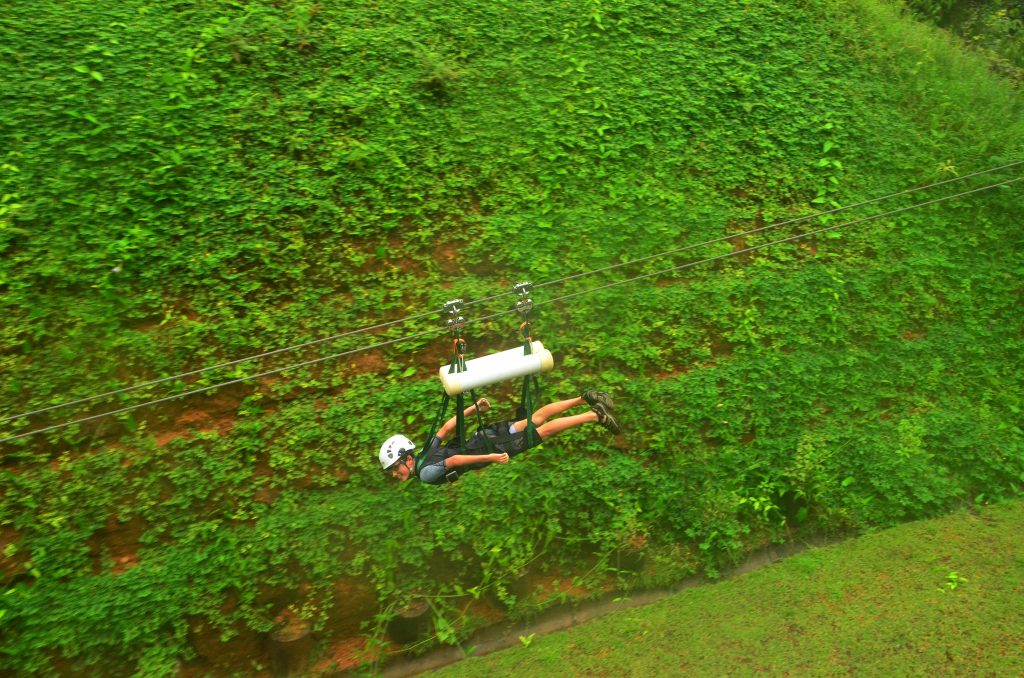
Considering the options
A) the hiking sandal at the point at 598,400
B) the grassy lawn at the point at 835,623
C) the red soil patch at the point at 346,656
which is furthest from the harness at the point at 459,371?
the grassy lawn at the point at 835,623

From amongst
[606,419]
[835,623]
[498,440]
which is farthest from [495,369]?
[835,623]

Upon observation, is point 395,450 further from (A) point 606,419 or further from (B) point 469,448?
(A) point 606,419

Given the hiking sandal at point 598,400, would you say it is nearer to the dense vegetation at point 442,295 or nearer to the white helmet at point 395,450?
the dense vegetation at point 442,295

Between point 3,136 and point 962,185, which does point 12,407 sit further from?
point 962,185

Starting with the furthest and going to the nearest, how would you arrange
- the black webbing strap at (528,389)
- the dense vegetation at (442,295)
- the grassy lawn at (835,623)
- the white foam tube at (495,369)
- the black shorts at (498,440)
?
the dense vegetation at (442,295)
the black shorts at (498,440)
the grassy lawn at (835,623)
the black webbing strap at (528,389)
the white foam tube at (495,369)

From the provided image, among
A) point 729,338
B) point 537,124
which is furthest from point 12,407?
point 729,338
